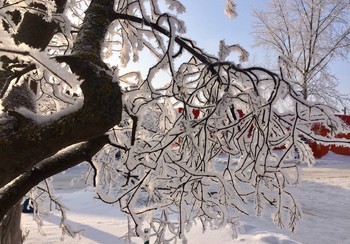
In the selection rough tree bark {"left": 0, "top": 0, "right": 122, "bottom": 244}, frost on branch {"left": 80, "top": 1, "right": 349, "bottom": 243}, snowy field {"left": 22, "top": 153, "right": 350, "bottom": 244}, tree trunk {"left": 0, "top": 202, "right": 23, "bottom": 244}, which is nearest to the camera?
rough tree bark {"left": 0, "top": 0, "right": 122, "bottom": 244}

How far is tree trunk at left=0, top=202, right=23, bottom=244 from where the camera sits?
2.86 metres

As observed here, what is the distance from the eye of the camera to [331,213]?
893cm

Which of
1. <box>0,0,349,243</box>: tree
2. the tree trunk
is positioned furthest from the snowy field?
<box>0,0,349,243</box>: tree

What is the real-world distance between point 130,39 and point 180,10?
738 mm

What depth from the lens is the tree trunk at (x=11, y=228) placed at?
286 centimetres

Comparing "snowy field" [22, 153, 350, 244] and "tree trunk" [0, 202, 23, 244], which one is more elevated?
"tree trunk" [0, 202, 23, 244]

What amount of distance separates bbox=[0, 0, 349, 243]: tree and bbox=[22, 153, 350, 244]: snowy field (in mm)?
1215

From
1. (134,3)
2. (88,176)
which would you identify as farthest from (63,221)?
(134,3)

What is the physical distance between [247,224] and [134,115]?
5.53 m

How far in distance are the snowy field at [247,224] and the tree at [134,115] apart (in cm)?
122

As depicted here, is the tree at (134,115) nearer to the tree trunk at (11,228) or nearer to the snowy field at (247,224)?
the tree trunk at (11,228)

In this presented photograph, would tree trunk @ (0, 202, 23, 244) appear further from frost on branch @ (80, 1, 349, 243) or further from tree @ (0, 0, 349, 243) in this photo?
frost on branch @ (80, 1, 349, 243)

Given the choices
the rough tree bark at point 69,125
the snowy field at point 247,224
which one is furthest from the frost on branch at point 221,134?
the snowy field at point 247,224

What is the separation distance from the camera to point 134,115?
1755 millimetres
